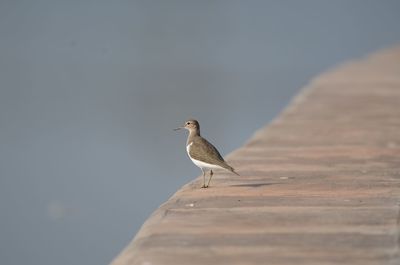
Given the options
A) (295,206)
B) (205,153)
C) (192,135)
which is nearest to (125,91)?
(192,135)

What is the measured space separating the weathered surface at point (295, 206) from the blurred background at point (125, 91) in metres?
1.72

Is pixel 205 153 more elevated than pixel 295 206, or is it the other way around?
pixel 205 153

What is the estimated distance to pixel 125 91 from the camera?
88.9 ft

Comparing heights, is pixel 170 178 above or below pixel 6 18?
below

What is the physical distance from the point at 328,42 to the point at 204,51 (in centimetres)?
582

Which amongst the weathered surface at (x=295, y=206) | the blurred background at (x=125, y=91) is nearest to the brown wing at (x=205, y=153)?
the weathered surface at (x=295, y=206)

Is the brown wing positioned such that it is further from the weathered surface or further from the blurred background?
the blurred background

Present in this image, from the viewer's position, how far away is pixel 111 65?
32.5m

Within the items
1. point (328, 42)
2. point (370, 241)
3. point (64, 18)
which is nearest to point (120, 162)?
point (370, 241)

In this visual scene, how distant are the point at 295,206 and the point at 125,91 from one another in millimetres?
17496

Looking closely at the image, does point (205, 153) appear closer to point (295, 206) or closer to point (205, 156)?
point (205, 156)

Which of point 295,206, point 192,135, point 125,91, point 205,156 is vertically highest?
point 125,91

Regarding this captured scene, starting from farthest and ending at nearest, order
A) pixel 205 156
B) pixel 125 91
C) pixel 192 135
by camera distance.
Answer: pixel 125 91 < pixel 192 135 < pixel 205 156

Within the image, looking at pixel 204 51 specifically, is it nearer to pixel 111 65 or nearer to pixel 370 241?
pixel 111 65
